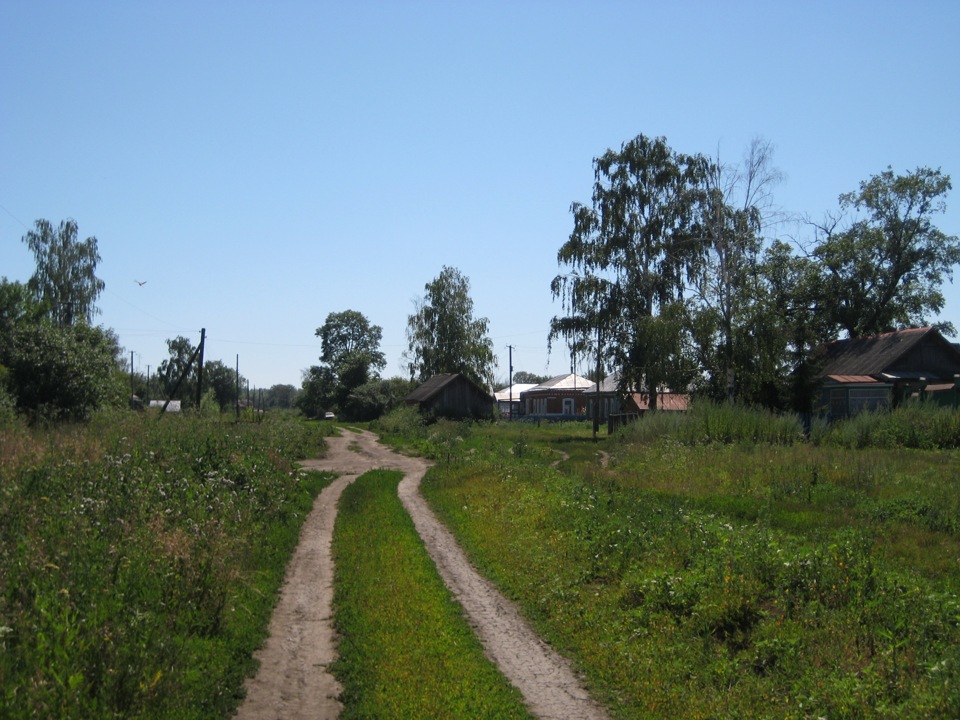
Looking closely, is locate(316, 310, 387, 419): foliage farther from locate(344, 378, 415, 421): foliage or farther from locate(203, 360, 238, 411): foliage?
locate(203, 360, 238, 411): foliage

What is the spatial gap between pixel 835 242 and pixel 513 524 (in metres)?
40.9

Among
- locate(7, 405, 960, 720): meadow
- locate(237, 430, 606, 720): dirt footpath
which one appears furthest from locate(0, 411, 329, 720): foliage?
locate(237, 430, 606, 720): dirt footpath

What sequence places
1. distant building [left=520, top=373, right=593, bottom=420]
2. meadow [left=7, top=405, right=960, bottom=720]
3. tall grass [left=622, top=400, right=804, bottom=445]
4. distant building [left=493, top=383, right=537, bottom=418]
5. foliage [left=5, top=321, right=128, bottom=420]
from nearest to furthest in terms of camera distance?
meadow [left=7, top=405, right=960, bottom=720], tall grass [left=622, top=400, right=804, bottom=445], foliage [left=5, top=321, right=128, bottom=420], distant building [left=520, top=373, right=593, bottom=420], distant building [left=493, top=383, right=537, bottom=418]

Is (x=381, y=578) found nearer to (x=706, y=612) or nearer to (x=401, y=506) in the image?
(x=706, y=612)

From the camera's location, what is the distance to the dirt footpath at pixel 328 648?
6.86 metres

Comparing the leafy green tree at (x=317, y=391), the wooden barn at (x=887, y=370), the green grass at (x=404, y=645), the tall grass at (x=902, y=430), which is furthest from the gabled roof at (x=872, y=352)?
the leafy green tree at (x=317, y=391)

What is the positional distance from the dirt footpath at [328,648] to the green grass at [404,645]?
0.51 feet

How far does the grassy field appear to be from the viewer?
6.73 metres

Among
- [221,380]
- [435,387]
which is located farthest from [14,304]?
[221,380]

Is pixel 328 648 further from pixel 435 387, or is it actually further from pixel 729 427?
pixel 435 387

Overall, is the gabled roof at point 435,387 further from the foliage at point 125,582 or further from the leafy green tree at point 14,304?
the foliage at point 125,582

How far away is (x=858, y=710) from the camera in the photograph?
6.12 metres

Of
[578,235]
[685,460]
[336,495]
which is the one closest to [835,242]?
[578,235]

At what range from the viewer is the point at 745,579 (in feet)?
28.9
